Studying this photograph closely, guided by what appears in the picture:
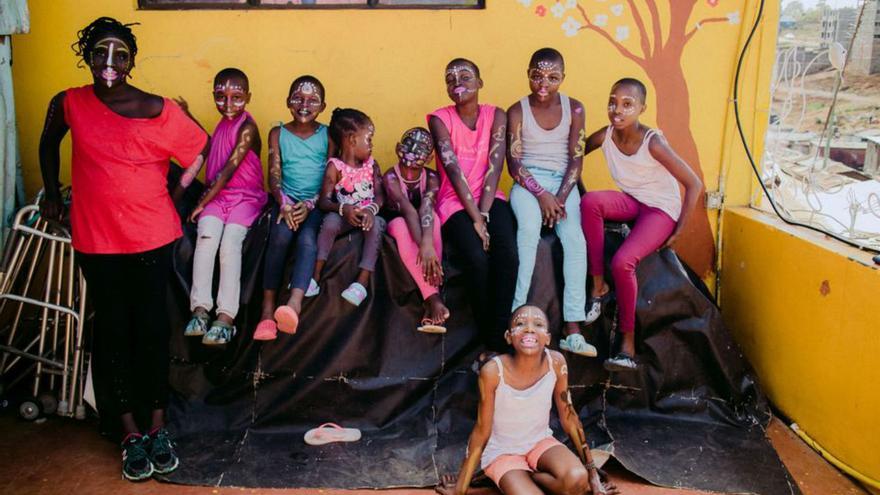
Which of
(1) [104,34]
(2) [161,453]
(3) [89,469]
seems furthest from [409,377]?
(1) [104,34]

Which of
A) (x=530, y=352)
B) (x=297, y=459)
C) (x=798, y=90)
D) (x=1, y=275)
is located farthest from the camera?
(x=798, y=90)

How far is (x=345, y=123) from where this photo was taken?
14.6ft

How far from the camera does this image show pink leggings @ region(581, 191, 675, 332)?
4.22 m

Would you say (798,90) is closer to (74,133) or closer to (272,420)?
(272,420)

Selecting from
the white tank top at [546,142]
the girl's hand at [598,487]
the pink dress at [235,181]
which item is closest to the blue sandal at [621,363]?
the girl's hand at [598,487]

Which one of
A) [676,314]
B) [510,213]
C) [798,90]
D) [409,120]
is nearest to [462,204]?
[510,213]

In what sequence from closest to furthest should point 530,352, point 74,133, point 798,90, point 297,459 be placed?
1. point 530,352
2. point 74,133
3. point 297,459
4. point 798,90

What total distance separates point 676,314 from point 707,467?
88 centimetres

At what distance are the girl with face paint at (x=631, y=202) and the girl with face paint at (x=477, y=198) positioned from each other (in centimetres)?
51

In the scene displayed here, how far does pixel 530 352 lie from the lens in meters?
3.50

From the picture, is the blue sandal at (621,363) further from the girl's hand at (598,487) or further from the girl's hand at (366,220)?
the girl's hand at (366,220)

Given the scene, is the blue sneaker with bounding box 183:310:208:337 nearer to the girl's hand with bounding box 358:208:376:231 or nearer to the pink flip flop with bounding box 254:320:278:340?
the pink flip flop with bounding box 254:320:278:340

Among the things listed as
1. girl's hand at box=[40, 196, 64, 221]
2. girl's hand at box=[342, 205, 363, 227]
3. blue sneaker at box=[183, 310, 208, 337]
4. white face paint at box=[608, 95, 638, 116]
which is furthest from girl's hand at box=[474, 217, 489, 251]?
girl's hand at box=[40, 196, 64, 221]

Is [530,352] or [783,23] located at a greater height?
[783,23]
